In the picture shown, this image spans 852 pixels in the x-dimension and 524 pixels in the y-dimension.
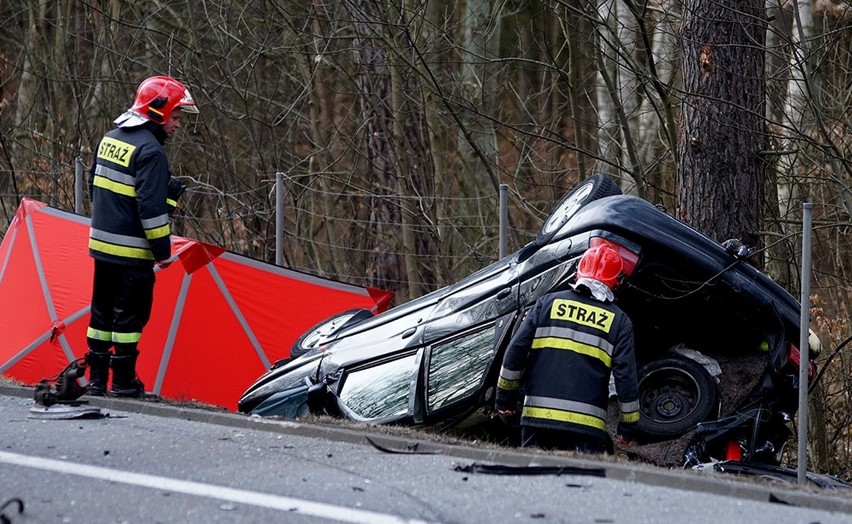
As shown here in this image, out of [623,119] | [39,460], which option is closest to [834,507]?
[39,460]

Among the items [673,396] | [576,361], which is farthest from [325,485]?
[673,396]

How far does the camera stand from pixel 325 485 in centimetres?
486

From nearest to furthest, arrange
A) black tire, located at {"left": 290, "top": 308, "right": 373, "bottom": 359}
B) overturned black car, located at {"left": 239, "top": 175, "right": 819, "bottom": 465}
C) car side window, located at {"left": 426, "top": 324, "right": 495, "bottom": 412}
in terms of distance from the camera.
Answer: overturned black car, located at {"left": 239, "top": 175, "right": 819, "bottom": 465} → car side window, located at {"left": 426, "top": 324, "right": 495, "bottom": 412} → black tire, located at {"left": 290, "top": 308, "right": 373, "bottom": 359}

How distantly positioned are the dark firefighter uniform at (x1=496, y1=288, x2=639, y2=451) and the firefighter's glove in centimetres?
2

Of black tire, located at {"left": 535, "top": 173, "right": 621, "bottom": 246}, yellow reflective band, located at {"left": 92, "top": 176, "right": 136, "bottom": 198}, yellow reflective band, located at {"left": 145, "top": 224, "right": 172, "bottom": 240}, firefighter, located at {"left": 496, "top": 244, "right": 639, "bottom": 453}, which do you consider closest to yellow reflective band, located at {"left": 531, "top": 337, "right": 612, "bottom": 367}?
firefighter, located at {"left": 496, "top": 244, "right": 639, "bottom": 453}

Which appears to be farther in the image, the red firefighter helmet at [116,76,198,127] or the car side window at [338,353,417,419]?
the red firefighter helmet at [116,76,198,127]

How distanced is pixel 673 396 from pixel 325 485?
256 centimetres

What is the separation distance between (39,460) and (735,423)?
3519mm

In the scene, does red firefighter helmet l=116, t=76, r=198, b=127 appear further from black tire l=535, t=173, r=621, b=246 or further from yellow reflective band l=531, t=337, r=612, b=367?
yellow reflective band l=531, t=337, r=612, b=367

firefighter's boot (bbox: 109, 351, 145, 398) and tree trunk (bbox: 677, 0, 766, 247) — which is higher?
tree trunk (bbox: 677, 0, 766, 247)

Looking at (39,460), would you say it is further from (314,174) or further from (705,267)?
(314,174)

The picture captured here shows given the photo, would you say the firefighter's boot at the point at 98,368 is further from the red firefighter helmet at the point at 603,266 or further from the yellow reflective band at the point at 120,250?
the red firefighter helmet at the point at 603,266

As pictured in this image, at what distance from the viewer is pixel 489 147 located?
14570 millimetres

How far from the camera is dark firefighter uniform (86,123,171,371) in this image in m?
7.38
